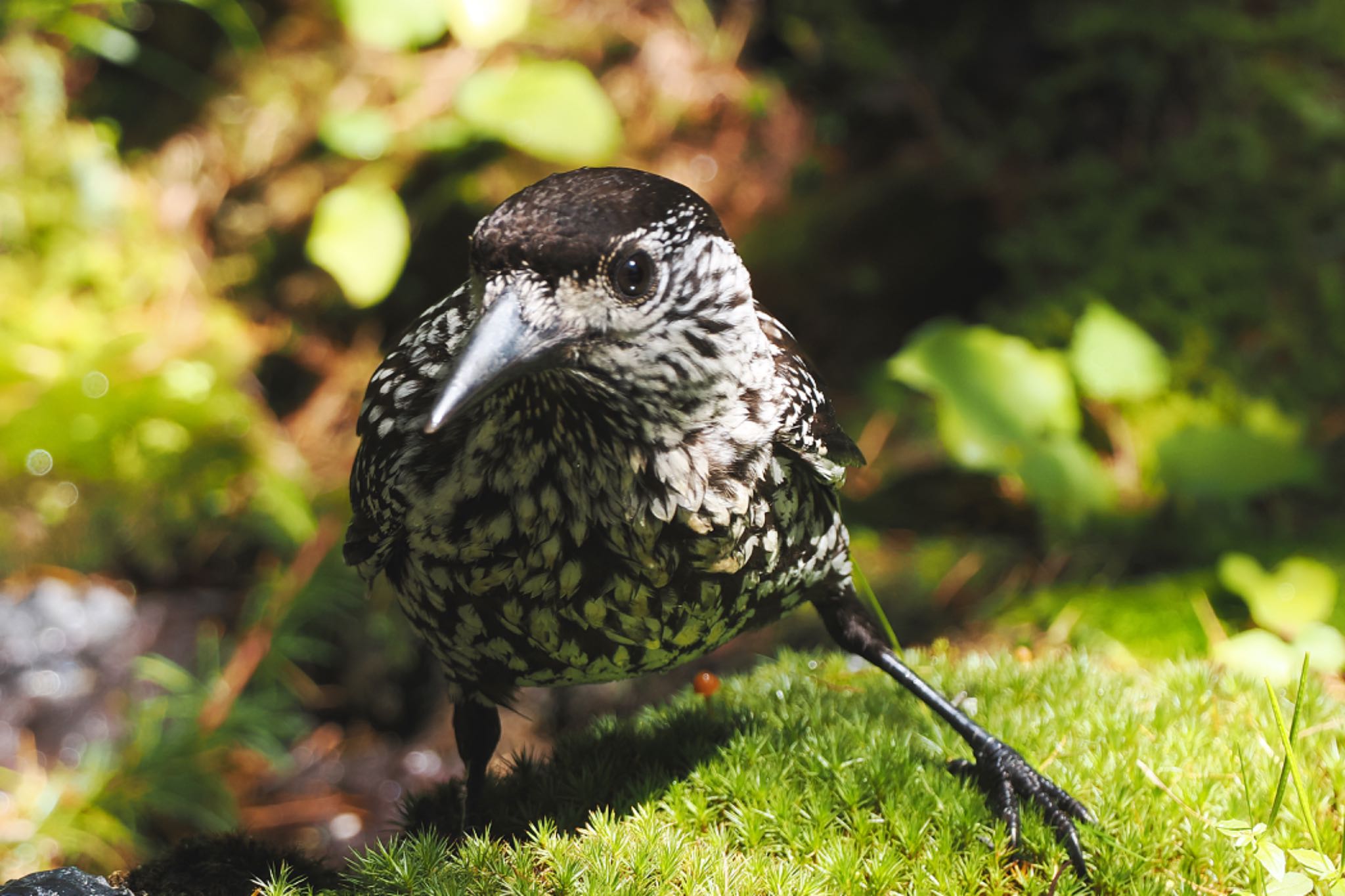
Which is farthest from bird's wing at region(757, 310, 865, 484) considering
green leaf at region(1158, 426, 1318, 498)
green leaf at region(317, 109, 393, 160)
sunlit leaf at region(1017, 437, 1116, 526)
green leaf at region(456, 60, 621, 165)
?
green leaf at region(317, 109, 393, 160)

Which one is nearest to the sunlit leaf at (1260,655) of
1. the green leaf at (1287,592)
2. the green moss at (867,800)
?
the green leaf at (1287,592)

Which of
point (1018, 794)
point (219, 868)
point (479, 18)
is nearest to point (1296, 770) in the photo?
point (1018, 794)

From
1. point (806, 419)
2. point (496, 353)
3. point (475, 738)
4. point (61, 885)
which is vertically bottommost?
point (475, 738)

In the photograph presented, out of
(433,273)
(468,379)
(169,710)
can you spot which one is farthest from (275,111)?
(468,379)

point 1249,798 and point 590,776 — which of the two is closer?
point 1249,798

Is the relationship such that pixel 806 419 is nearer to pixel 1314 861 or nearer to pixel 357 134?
pixel 1314 861

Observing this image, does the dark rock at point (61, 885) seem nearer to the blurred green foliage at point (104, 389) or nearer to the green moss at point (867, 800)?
the green moss at point (867, 800)

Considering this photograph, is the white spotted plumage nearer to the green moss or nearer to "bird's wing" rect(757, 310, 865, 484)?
"bird's wing" rect(757, 310, 865, 484)
